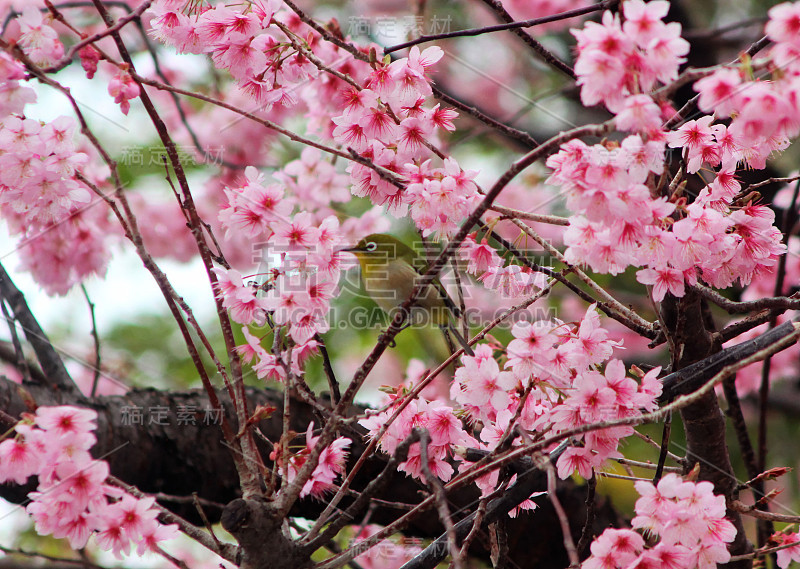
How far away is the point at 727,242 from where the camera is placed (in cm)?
197

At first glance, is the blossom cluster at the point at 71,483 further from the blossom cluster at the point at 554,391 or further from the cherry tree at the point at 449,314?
the blossom cluster at the point at 554,391

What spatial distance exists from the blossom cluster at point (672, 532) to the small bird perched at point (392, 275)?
1.60m

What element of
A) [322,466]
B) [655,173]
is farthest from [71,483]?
[655,173]

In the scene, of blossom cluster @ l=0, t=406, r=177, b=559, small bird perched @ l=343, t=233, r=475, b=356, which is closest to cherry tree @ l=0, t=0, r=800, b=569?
blossom cluster @ l=0, t=406, r=177, b=559

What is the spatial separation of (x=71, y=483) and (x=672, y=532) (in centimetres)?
145

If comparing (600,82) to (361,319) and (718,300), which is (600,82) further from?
(361,319)

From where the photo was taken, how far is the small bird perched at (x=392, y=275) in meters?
3.35

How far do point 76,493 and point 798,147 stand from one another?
6039 mm

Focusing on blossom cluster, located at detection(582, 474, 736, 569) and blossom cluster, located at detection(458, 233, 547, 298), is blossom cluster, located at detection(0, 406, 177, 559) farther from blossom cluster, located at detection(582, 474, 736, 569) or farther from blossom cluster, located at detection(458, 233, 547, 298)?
blossom cluster, located at detection(458, 233, 547, 298)

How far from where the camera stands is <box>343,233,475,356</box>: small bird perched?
3.35m

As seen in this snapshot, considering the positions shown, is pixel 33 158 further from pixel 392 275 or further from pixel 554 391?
pixel 554 391

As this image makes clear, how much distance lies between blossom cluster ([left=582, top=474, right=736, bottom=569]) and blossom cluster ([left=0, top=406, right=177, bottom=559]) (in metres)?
1.12

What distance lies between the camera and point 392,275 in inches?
136

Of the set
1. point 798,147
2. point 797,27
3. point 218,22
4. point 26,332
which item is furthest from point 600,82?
point 798,147
